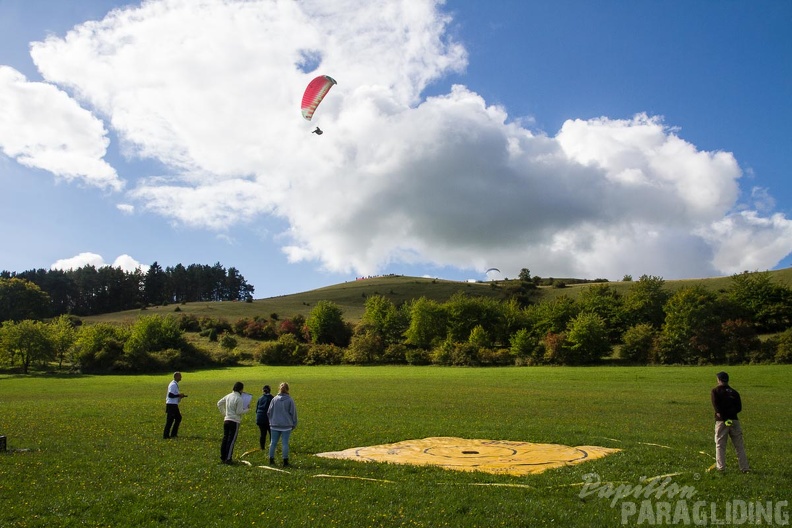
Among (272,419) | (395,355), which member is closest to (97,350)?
(395,355)

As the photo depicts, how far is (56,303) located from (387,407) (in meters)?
178

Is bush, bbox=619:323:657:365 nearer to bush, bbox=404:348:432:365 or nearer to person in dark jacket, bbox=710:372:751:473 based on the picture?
bush, bbox=404:348:432:365

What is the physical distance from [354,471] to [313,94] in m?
32.2

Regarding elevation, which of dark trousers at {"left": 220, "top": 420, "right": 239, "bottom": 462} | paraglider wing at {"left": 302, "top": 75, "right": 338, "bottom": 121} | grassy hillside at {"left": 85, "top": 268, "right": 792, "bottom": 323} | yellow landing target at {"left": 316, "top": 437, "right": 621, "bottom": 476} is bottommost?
yellow landing target at {"left": 316, "top": 437, "right": 621, "bottom": 476}

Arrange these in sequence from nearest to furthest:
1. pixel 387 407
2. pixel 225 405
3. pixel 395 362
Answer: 1. pixel 225 405
2. pixel 387 407
3. pixel 395 362

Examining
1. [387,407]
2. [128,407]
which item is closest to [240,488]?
[387,407]

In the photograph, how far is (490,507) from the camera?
11477 mm

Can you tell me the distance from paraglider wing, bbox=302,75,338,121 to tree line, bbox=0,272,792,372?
60.9 meters

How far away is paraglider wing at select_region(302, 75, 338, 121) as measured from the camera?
4069cm

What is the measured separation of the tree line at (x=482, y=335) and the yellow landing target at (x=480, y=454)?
7041 centimetres

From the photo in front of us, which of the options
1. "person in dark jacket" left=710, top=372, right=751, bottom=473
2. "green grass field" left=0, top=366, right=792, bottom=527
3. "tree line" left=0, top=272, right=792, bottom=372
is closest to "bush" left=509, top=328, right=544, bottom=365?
"tree line" left=0, top=272, right=792, bottom=372

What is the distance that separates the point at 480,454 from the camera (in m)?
18.1

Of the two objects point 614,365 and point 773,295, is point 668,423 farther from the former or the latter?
point 773,295

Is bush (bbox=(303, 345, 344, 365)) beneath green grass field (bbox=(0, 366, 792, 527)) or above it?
beneath
